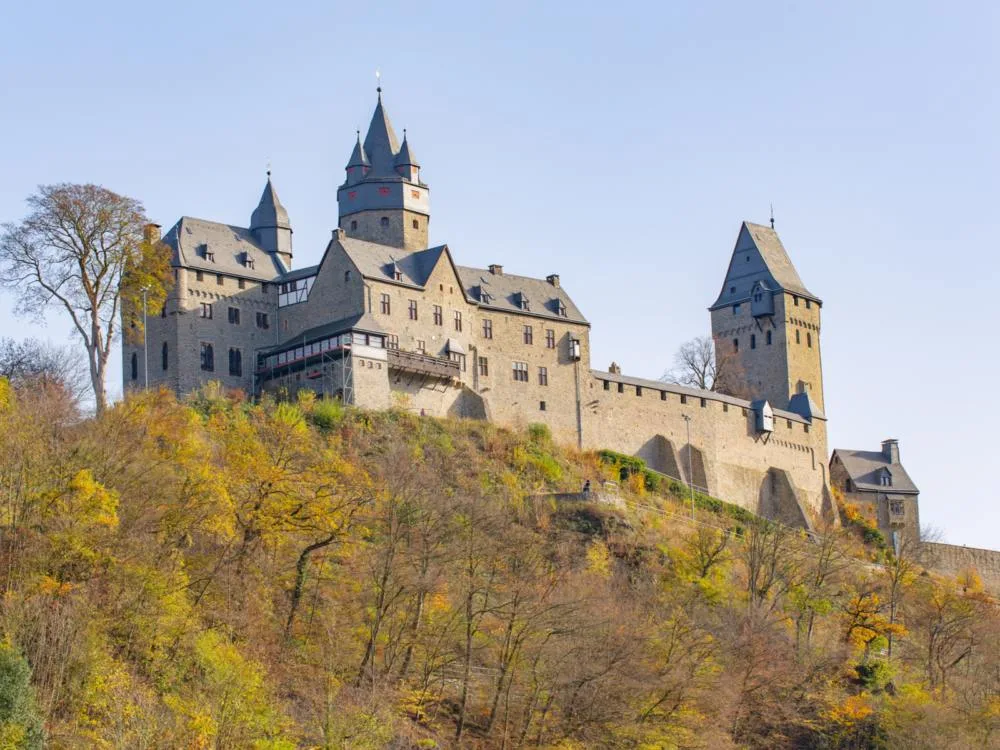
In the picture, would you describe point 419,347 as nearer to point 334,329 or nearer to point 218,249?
point 334,329

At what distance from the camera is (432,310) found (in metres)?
69.4

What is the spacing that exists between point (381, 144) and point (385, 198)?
266cm

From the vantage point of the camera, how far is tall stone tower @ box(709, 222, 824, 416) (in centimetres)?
8944

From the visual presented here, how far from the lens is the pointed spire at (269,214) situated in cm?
7300

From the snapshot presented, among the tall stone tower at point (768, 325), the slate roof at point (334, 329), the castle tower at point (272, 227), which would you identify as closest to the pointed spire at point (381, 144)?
the castle tower at point (272, 227)

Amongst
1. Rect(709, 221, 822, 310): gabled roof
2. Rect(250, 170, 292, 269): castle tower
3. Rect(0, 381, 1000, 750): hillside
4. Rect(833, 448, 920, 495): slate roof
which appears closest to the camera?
Rect(0, 381, 1000, 750): hillside

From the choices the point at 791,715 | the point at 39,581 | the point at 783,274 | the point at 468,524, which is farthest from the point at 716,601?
the point at 783,274

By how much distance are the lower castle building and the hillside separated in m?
5.22

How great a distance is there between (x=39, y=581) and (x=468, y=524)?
1275 centimetres

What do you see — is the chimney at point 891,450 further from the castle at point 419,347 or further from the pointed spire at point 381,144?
the pointed spire at point 381,144

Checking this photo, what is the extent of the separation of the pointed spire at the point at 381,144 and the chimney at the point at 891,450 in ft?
99.5

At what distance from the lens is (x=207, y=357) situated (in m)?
66.9

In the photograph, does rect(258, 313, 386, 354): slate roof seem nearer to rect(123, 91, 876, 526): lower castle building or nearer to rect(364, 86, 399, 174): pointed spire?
rect(123, 91, 876, 526): lower castle building

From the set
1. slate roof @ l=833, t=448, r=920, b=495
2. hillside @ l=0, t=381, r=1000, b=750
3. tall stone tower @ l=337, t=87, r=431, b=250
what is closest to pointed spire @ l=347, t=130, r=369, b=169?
tall stone tower @ l=337, t=87, r=431, b=250
